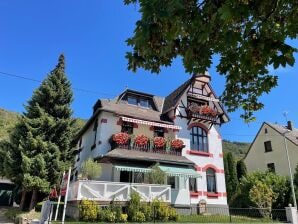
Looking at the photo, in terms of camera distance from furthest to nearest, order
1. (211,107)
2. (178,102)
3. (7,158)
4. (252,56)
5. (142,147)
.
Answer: (211,107) < (178,102) < (142,147) < (7,158) < (252,56)

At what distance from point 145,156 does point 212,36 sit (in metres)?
17.1

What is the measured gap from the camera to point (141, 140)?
23.2m

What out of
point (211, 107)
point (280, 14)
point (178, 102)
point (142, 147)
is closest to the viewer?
point (280, 14)

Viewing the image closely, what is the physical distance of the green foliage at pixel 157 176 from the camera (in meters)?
20.4

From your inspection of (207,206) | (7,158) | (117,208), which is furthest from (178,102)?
(7,158)

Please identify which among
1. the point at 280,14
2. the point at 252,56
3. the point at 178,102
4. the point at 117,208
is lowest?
the point at 117,208

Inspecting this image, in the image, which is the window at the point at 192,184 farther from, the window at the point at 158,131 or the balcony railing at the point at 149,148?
the window at the point at 158,131

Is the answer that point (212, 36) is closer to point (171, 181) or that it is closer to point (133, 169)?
point (133, 169)

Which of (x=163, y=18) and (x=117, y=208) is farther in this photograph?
(x=117, y=208)

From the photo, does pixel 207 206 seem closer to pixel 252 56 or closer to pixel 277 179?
pixel 277 179

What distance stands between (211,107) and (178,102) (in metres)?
4.61

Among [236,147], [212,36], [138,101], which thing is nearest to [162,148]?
[138,101]

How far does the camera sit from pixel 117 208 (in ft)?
56.5

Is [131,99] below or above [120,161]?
above
